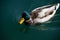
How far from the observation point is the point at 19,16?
5.11 ft

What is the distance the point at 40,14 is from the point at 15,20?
A: 0.27 meters

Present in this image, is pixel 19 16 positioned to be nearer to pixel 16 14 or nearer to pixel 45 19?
pixel 16 14

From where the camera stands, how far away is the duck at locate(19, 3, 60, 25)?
61.3 inches

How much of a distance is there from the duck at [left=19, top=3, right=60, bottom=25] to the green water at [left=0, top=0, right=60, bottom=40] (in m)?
0.04

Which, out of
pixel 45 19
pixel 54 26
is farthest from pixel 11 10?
pixel 54 26

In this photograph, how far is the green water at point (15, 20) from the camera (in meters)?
1.55

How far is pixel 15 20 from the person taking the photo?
1.56 meters

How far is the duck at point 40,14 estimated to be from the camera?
156cm

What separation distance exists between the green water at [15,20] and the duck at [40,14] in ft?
0.14

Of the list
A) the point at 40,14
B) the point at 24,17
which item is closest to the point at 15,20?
the point at 24,17

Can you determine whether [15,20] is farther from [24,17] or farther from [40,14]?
[40,14]

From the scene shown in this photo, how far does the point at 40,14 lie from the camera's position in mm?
1594

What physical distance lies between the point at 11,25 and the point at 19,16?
4.8 inches

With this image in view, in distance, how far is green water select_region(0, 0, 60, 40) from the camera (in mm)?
1548
